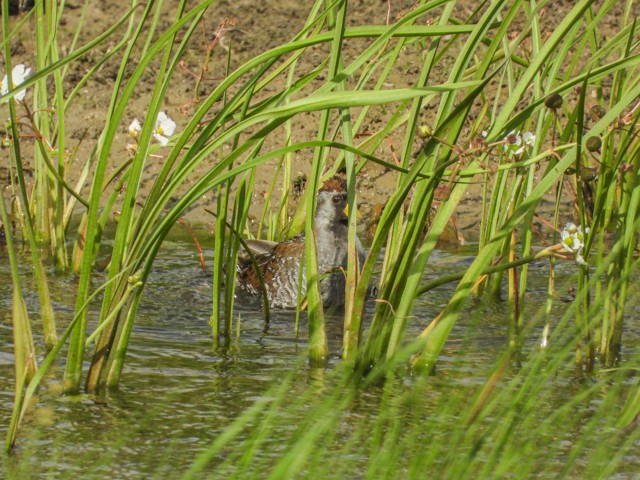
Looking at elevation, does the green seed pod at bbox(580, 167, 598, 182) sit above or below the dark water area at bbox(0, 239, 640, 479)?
above

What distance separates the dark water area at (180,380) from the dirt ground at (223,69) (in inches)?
95.6

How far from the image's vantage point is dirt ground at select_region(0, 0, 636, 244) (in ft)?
28.0

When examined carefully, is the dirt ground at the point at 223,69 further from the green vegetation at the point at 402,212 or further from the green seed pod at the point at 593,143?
the green seed pod at the point at 593,143

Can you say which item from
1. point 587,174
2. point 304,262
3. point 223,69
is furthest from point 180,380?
point 223,69

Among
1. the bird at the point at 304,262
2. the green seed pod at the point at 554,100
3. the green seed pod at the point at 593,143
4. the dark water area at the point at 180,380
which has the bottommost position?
the dark water area at the point at 180,380

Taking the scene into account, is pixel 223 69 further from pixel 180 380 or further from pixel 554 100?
pixel 554 100

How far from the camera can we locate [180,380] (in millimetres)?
4211

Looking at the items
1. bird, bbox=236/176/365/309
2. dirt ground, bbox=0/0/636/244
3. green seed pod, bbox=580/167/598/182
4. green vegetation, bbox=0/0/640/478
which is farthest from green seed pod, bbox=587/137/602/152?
dirt ground, bbox=0/0/636/244

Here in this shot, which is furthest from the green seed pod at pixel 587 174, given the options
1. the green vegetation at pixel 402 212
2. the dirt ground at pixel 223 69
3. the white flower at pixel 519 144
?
the dirt ground at pixel 223 69

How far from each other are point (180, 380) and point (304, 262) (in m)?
2.26

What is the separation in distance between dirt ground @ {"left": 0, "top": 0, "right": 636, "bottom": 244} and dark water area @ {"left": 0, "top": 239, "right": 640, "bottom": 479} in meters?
2.43

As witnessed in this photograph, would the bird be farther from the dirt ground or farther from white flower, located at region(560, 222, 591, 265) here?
white flower, located at region(560, 222, 591, 265)

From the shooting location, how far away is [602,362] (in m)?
4.26

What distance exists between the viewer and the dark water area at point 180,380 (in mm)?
3283
